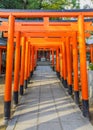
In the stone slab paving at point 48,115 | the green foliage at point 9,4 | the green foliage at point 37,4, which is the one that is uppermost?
the green foliage at point 37,4

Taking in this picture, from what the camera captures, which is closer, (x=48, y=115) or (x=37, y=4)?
(x=48, y=115)

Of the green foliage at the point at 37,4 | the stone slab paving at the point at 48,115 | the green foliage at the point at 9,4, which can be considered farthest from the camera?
the green foliage at the point at 37,4

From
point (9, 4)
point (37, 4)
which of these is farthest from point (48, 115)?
point (37, 4)

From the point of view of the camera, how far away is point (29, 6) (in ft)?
95.4

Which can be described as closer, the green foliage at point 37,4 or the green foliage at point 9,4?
the green foliage at point 9,4

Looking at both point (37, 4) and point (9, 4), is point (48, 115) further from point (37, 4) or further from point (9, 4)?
point (37, 4)

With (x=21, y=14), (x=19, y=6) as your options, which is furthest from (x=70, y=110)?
(x=19, y=6)

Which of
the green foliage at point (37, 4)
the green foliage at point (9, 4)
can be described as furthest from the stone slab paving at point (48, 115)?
the green foliage at point (37, 4)

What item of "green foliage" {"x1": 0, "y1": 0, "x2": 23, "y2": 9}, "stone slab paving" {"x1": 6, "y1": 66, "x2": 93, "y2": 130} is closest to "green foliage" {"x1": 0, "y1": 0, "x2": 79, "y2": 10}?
"green foliage" {"x1": 0, "y1": 0, "x2": 23, "y2": 9}

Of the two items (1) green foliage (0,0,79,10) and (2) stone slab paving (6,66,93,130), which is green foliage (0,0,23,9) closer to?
(1) green foliage (0,0,79,10)

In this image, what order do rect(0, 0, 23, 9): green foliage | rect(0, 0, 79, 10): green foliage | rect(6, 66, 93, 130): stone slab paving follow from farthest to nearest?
rect(0, 0, 79, 10): green foliage → rect(0, 0, 23, 9): green foliage → rect(6, 66, 93, 130): stone slab paving

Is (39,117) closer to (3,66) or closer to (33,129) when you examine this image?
(33,129)

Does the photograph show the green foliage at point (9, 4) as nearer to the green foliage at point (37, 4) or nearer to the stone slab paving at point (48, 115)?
the green foliage at point (37, 4)

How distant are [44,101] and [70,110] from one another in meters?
2.03
